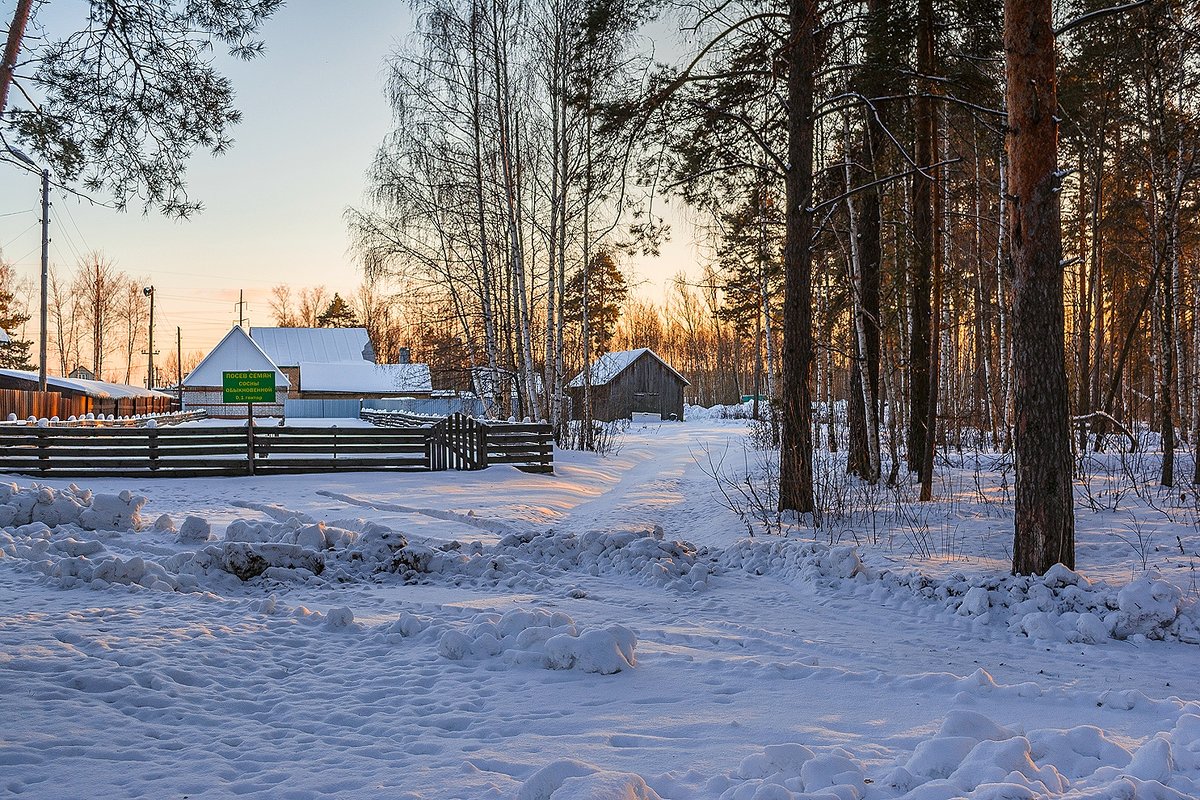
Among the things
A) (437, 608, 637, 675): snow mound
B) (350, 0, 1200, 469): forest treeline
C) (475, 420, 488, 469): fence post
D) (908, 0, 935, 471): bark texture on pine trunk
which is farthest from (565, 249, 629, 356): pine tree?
(437, 608, 637, 675): snow mound

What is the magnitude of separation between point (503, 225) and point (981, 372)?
1477 centimetres

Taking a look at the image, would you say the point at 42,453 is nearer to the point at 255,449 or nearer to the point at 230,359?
the point at 255,449

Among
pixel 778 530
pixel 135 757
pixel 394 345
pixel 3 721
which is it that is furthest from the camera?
pixel 394 345

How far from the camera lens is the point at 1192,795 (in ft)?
9.48

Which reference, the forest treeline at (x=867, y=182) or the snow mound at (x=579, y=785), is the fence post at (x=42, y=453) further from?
the snow mound at (x=579, y=785)

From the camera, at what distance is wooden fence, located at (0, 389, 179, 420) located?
29703 mm

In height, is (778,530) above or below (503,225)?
below

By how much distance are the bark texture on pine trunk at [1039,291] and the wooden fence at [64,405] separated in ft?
88.6

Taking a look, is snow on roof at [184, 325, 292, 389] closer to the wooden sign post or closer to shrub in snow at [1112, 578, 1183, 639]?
the wooden sign post

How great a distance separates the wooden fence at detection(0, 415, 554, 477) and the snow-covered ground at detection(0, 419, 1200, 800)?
7.06 metres

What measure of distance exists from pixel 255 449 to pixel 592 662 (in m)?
14.7

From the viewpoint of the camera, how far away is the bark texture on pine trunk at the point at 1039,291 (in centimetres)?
634

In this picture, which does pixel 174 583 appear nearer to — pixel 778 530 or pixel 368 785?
pixel 368 785

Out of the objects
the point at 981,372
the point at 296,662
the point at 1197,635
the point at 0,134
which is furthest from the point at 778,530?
→ the point at 981,372
